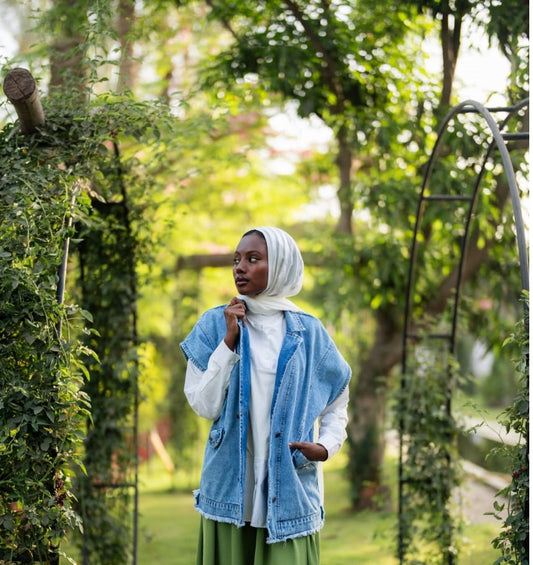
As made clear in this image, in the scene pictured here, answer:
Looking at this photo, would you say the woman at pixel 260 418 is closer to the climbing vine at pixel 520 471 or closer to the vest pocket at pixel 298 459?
the vest pocket at pixel 298 459

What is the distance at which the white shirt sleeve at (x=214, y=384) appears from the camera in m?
2.27

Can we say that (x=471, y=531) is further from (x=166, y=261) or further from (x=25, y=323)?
(x=25, y=323)

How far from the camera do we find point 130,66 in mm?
5480

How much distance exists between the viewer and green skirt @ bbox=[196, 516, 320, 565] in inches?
89.1

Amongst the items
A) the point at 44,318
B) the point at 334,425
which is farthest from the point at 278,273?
the point at 44,318

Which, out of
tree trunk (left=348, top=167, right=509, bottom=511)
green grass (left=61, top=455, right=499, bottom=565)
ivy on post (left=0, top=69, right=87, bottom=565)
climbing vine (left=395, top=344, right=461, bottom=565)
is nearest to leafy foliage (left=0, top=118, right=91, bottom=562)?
ivy on post (left=0, top=69, right=87, bottom=565)

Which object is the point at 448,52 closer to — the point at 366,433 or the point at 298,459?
the point at 366,433

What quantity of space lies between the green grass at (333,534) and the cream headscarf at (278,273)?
6.55 feet

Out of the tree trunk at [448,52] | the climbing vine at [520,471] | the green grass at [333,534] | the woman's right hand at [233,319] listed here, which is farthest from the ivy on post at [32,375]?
the tree trunk at [448,52]

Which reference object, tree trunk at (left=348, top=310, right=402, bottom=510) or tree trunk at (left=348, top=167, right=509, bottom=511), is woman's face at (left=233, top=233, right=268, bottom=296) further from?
tree trunk at (left=348, top=310, right=402, bottom=510)

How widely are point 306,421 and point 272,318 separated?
32 cm

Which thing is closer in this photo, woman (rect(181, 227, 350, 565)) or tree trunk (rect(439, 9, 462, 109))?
woman (rect(181, 227, 350, 565))

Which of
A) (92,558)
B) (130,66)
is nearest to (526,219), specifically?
(130,66)

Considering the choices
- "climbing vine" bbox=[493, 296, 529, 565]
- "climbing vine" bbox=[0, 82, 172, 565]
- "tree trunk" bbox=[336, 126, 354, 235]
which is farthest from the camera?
"tree trunk" bbox=[336, 126, 354, 235]
